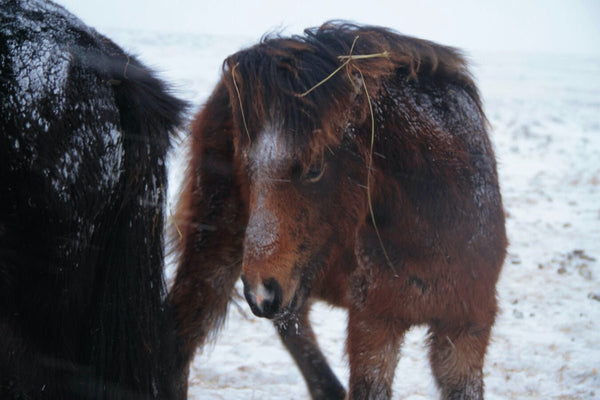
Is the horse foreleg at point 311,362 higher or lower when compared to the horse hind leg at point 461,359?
lower

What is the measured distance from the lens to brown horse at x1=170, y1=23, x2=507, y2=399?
2012 mm

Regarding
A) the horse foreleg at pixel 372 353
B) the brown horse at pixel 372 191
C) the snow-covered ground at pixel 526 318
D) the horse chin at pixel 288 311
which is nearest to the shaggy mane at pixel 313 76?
the brown horse at pixel 372 191

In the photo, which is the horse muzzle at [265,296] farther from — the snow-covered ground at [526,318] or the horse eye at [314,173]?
the snow-covered ground at [526,318]

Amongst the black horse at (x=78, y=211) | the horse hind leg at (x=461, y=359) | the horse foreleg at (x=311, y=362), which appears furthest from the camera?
the horse foreleg at (x=311, y=362)

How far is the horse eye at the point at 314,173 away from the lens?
2064 mm

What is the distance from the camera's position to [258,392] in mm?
3273

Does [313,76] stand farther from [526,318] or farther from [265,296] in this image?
[526,318]

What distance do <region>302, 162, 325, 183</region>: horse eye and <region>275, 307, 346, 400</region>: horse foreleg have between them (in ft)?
4.46

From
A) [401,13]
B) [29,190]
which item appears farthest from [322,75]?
[401,13]

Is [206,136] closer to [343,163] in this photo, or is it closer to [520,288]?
[343,163]

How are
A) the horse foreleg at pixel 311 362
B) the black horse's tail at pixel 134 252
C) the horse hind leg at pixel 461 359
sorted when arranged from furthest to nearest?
the horse foreleg at pixel 311 362, the horse hind leg at pixel 461 359, the black horse's tail at pixel 134 252

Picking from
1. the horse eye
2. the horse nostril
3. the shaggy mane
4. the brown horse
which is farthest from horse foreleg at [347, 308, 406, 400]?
the shaggy mane

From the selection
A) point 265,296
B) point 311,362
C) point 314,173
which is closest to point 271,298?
point 265,296

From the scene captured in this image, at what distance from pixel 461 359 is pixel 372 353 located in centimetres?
43
